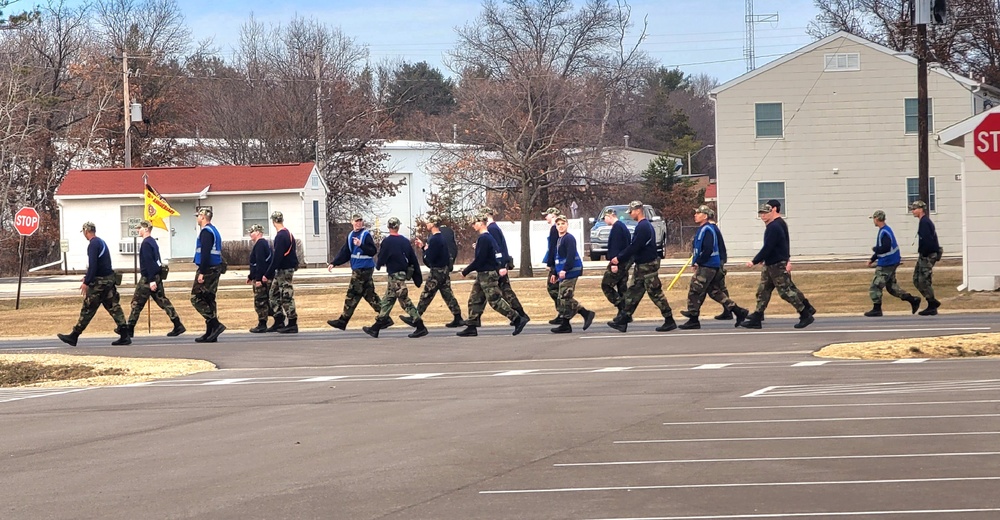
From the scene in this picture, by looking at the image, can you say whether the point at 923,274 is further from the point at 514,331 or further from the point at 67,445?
the point at 67,445

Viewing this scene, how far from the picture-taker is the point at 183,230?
50719mm

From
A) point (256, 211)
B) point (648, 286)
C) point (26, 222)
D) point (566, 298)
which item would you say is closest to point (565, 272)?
point (566, 298)

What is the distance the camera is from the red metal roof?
4988 centimetres

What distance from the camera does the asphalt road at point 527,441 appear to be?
7.20 m

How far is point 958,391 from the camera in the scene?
444 inches

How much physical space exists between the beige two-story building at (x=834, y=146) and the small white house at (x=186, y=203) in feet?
55.0

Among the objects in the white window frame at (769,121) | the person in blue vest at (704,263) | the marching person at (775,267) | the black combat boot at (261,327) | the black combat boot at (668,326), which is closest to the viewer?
the marching person at (775,267)

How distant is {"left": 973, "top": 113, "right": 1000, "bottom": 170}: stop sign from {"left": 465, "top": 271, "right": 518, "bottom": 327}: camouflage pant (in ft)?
25.8

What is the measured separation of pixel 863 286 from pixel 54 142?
42.0 m

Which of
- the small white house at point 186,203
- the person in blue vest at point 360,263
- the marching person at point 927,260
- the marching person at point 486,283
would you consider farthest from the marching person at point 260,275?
the small white house at point 186,203

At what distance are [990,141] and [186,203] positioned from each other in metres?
40.5

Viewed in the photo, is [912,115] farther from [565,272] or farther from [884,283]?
[565,272]

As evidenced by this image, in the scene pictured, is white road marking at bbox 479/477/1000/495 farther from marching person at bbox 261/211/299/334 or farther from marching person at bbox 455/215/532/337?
marching person at bbox 261/211/299/334

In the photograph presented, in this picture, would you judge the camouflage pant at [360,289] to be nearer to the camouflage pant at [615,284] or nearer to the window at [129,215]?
the camouflage pant at [615,284]
